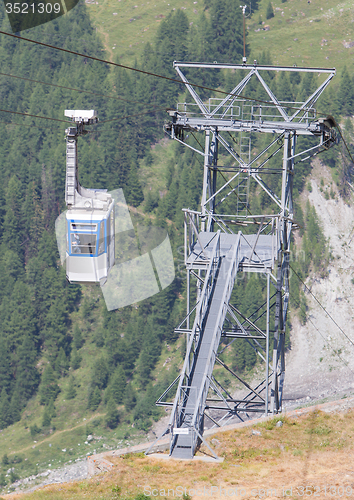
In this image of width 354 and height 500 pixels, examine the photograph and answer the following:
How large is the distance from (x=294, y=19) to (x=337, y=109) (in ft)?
147

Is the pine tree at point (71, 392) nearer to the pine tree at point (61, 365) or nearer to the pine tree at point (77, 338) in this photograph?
the pine tree at point (61, 365)

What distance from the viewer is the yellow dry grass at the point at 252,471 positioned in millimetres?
19406

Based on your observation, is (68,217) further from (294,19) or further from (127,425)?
(294,19)

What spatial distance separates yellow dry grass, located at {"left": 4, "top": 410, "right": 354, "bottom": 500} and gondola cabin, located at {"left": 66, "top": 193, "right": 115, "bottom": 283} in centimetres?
726

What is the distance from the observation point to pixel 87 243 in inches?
1009

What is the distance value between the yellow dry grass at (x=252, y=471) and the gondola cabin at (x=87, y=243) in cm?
726

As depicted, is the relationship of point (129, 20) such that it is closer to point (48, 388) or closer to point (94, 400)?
point (48, 388)

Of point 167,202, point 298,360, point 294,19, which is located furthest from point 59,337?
point 294,19

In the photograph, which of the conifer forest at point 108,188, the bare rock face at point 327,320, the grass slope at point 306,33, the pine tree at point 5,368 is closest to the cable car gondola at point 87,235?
the conifer forest at point 108,188

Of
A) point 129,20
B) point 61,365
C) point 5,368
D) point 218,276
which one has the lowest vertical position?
point 5,368

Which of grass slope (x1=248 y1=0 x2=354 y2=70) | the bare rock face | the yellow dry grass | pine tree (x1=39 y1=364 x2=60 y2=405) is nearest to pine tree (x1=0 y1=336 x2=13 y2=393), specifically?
pine tree (x1=39 y1=364 x2=60 y2=405)

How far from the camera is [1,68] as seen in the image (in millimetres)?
134625

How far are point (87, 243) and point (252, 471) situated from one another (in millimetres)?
10216

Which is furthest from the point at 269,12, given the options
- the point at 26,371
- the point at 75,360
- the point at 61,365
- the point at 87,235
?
the point at 87,235
